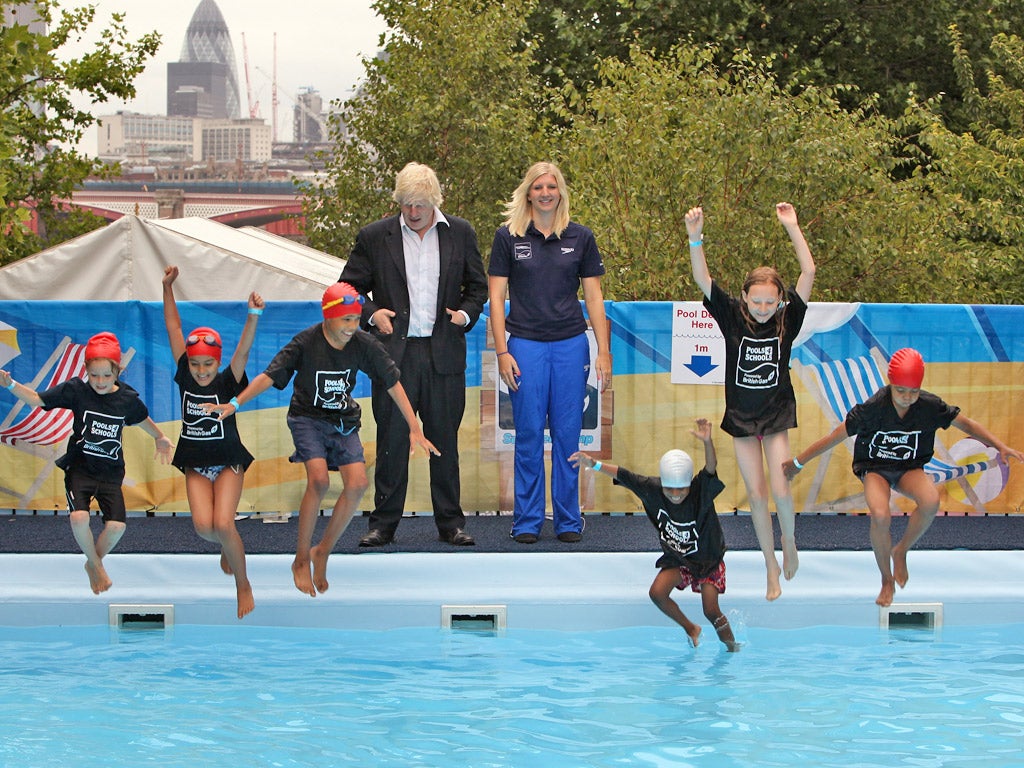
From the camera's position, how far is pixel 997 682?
23.6 feet

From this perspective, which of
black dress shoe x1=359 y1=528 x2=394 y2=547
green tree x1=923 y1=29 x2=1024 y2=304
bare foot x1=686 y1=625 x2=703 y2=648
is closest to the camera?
bare foot x1=686 y1=625 x2=703 y2=648

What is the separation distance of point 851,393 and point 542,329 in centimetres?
246

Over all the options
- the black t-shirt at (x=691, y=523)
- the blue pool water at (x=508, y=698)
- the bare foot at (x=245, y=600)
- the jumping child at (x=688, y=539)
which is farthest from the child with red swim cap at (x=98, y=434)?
the black t-shirt at (x=691, y=523)

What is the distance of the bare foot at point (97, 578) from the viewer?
7812 millimetres

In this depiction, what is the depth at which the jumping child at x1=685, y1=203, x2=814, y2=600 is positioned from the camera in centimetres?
788

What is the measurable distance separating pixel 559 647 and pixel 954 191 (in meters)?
12.6

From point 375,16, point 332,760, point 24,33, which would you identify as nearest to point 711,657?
point 332,760

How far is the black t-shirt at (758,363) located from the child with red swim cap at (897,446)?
0.29 metres

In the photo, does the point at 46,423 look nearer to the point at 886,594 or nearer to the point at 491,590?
the point at 491,590

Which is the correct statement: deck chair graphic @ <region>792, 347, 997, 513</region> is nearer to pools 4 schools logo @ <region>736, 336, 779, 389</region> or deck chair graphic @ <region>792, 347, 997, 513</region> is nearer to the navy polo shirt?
pools 4 schools logo @ <region>736, 336, 779, 389</region>

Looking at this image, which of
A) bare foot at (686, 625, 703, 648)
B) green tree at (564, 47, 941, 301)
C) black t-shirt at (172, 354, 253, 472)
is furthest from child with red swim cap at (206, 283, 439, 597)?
green tree at (564, 47, 941, 301)

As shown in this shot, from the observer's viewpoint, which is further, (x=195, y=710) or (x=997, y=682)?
(x=997, y=682)

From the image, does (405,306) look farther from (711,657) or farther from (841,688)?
(841,688)

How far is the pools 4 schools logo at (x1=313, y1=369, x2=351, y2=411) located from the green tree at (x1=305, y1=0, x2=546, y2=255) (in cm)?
1460
